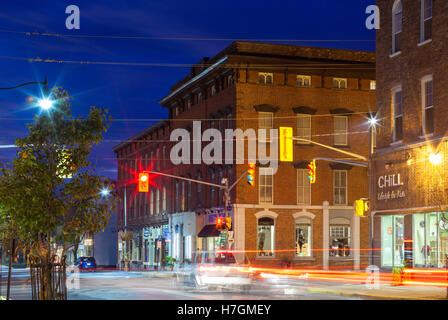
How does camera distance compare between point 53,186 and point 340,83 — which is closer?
point 53,186

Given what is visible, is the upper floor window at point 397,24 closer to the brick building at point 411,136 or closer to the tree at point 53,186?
the brick building at point 411,136

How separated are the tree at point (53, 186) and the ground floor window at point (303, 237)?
4076cm

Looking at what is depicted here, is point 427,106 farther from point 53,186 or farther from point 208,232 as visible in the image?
point 208,232

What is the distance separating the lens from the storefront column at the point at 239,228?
53062mm

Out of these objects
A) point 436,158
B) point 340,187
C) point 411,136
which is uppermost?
point 411,136

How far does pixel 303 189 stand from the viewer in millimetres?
55688

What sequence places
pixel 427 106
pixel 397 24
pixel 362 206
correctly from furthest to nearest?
pixel 397 24
pixel 362 206
pixel 427 106

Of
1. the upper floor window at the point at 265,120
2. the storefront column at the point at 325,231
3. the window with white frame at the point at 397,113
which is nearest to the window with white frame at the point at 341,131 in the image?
the storefront column at the point at 325,231

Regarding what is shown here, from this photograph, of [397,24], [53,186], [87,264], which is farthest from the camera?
[87,264]

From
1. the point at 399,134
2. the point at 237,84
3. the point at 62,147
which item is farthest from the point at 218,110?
the point at 62,147

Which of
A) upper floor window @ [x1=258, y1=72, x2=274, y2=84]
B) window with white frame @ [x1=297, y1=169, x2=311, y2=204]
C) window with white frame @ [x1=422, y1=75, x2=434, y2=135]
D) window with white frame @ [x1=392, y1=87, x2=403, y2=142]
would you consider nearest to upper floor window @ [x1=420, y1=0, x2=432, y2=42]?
window with white frame @ [x1=422, y1=75, x2=434, y2=135]

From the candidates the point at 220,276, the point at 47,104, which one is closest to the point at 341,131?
the point at 220,276

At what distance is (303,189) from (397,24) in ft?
72.8

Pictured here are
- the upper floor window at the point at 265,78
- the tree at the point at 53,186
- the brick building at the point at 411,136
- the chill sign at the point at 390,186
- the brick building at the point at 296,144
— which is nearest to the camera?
the tree at the point at 53,186
